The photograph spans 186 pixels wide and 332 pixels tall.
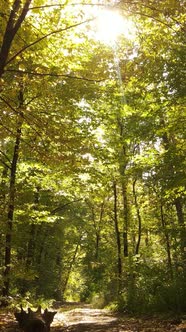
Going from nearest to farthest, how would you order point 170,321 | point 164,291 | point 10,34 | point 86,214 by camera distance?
1. point 10,34
2. point 170,321
3. point 164,291
4. point 86,214

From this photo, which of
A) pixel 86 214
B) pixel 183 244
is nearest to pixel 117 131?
pixel 183 244

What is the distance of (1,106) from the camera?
677 centimetres

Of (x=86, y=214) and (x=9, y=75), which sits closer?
(x=9, y=75)

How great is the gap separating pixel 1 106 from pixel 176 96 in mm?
5604

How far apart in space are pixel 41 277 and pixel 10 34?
20.6 m

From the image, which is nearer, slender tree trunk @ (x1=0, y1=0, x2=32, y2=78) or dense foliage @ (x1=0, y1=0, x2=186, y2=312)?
slender tree trunk @ (x1=0, y1=0, x2=32, y2=78)

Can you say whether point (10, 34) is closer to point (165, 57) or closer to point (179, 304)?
point (165, 57)

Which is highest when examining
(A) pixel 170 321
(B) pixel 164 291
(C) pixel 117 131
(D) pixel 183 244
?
(C) pixel 117 131

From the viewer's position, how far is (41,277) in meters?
23.2

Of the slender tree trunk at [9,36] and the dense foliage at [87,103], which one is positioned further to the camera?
the dense foliage at [87,103]

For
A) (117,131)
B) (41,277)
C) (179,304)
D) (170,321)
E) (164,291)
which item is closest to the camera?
(170,321)

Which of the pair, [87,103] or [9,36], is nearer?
[9,36]

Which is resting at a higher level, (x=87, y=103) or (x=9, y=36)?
(x=87, y=103)

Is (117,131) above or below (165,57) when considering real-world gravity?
above
